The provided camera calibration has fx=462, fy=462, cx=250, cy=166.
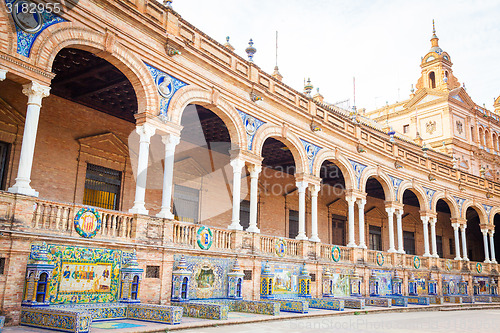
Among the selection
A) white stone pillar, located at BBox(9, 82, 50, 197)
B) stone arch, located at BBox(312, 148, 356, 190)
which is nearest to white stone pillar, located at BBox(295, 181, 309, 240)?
stone arch, located at BBox(312, 148, 356, 190)

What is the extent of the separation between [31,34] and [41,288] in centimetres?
511

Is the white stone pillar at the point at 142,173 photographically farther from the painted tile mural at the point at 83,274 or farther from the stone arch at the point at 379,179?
the stone arch at the point at 379,179

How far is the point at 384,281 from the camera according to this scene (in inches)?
810

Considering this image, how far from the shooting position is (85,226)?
9883mm

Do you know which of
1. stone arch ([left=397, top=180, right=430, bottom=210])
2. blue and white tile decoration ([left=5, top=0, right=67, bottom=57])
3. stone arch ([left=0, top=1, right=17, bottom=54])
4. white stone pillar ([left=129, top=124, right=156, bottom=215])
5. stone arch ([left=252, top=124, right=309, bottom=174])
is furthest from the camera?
stone arch ([left=397, top=180, right=430, bottom=210])

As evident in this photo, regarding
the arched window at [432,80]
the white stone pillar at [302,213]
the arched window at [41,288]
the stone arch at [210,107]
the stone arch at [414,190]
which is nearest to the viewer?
the arched window at [41,288]

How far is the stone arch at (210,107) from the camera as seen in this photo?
41.3 feet

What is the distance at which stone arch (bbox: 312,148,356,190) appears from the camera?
18219 mm

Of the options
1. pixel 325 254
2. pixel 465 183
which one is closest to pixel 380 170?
pixel 325 254

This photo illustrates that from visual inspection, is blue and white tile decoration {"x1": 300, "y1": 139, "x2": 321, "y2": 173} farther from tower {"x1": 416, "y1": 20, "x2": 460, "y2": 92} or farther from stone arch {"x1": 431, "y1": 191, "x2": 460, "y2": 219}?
tower {"x1": 416, "y1": 20, "x2": 460, "y2": 92}

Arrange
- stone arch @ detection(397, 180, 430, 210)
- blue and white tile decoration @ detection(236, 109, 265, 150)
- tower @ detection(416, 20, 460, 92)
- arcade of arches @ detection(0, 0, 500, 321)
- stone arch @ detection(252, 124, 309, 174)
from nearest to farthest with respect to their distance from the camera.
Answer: arcade of arches @ detection(0, 0, 500, 321)
blue and white tile decoration @ detection(236, 109, 265, 150)
stone arch @ detection(252, 124, 309, 174)
stone arch @ detection(397, 180, 430, 210)
tower @ detection(416, 20, 460, 92)

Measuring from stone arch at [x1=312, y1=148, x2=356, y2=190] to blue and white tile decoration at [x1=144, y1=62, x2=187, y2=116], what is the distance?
7.41 meters

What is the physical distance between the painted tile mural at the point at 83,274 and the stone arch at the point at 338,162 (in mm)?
9687

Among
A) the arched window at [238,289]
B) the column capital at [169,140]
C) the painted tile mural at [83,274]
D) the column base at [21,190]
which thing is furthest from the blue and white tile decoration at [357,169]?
the column base at [21,190]
